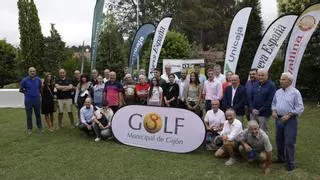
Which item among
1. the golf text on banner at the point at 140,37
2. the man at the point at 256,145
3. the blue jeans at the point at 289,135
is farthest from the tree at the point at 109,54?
the blue jeans at the point at 289,135

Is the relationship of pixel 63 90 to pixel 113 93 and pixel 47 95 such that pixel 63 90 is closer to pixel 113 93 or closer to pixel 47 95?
pixel 47 95

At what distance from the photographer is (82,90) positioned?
1017 cm

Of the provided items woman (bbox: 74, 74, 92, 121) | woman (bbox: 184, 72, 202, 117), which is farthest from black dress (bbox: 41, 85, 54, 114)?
woman (bbox: 184, 72, 202, 117)

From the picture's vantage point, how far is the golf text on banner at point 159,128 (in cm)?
789

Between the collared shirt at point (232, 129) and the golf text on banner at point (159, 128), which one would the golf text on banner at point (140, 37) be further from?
the collared shirt at point (232, 129)

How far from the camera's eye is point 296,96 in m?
6.37

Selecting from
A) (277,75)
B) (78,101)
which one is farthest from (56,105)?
(277,75)

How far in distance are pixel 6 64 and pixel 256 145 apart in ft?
76.4

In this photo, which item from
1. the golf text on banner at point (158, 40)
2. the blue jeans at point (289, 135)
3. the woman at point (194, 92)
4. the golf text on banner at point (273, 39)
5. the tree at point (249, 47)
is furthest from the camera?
the tree at point (249, 47)

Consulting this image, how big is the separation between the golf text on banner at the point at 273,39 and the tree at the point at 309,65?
28.4ft

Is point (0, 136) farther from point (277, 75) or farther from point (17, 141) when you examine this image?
point (277, 75)

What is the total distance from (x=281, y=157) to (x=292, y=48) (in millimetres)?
3065

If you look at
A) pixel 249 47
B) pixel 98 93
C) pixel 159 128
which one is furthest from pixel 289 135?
pixel 249 47

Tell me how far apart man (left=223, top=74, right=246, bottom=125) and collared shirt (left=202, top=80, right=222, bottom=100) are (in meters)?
0.61
